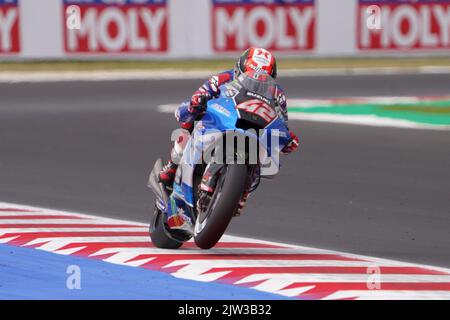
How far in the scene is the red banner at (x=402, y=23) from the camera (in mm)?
28438

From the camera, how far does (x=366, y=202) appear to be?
40.6ft

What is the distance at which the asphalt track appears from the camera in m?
10.9

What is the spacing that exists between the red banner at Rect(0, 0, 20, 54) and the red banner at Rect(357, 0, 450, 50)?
7.39 m

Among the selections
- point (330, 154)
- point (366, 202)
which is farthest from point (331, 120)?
point (366, 202)

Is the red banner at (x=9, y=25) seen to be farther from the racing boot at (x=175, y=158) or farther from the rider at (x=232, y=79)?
the rider at (x=232, y=79)

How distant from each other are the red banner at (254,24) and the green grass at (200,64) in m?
0.56

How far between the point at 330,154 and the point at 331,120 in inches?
147

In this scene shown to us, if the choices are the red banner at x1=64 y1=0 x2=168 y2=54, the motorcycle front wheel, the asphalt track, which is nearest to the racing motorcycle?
the motorcycle front wheel

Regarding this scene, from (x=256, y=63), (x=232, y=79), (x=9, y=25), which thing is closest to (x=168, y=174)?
(x=232, y=79)

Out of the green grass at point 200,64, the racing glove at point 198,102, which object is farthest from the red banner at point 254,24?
the racing glove at point 198,102

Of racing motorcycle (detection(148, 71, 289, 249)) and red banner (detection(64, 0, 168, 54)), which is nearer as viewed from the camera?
racing motorcycle (detection(148, 71, 289, 249))

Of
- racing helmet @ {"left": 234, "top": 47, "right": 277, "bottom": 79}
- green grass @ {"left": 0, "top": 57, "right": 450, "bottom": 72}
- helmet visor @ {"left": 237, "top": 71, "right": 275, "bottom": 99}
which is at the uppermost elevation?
racing helmet @ {"left": 234, "top": 47, "right": 277, "bottom": 79}

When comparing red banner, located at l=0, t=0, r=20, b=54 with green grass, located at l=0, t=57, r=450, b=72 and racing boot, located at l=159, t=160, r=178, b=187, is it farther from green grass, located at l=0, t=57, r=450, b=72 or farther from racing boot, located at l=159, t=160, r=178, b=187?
racing boot, located at l=159, t=160, r=178, b=187

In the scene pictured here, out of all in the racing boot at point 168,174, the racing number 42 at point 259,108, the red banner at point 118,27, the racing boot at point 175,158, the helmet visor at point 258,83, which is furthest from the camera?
the red banner at point 118,27
